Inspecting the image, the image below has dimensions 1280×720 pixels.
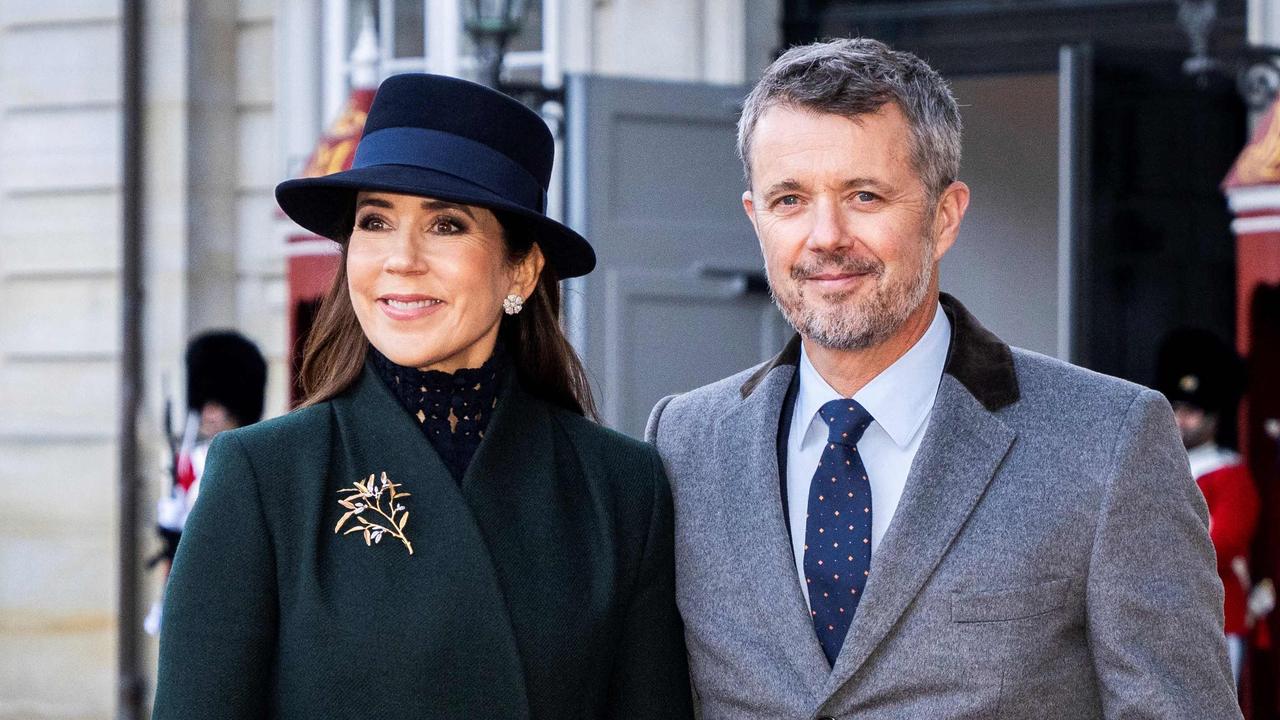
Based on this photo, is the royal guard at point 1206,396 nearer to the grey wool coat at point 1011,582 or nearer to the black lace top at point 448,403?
the grey wool coat at point 1011,582

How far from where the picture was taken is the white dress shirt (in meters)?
2.52

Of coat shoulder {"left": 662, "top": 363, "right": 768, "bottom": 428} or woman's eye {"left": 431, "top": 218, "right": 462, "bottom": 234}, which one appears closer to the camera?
woman's eye {"left": 431, "top": 218, "right": 462, "bottom": 234}

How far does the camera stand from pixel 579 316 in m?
6.45

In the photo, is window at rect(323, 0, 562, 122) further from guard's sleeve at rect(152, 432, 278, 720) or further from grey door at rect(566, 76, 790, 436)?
guard's sleeve at rect(152, 432, 278, 720)

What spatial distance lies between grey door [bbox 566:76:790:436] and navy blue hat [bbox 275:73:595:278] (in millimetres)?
3717

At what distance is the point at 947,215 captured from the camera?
8.41ft

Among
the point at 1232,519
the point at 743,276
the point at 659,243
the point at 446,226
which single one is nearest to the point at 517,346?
the point at 446,226

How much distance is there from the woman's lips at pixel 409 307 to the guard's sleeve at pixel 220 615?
12.3 inches

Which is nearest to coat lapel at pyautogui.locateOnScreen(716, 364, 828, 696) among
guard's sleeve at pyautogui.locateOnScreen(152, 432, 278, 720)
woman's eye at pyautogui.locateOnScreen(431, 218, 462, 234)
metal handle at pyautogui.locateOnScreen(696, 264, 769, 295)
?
woman's eye at pyautogui.locateOnScreen(431, 218, 462, 234)

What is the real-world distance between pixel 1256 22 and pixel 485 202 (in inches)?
167

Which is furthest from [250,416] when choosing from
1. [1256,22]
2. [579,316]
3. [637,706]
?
[637,706]

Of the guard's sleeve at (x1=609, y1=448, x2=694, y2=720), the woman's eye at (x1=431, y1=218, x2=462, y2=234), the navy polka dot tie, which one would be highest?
the woman's eye at (x1=431, y1=218, x2=462, y2=234)

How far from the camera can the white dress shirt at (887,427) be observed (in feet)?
8.27

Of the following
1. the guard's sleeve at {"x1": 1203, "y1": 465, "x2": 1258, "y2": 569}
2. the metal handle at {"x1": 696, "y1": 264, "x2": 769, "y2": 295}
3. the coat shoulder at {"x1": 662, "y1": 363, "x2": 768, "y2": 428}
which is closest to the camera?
the coat shoulder at {"x1": 662, "y1": 363, "x2": 768, "y2": 428}
